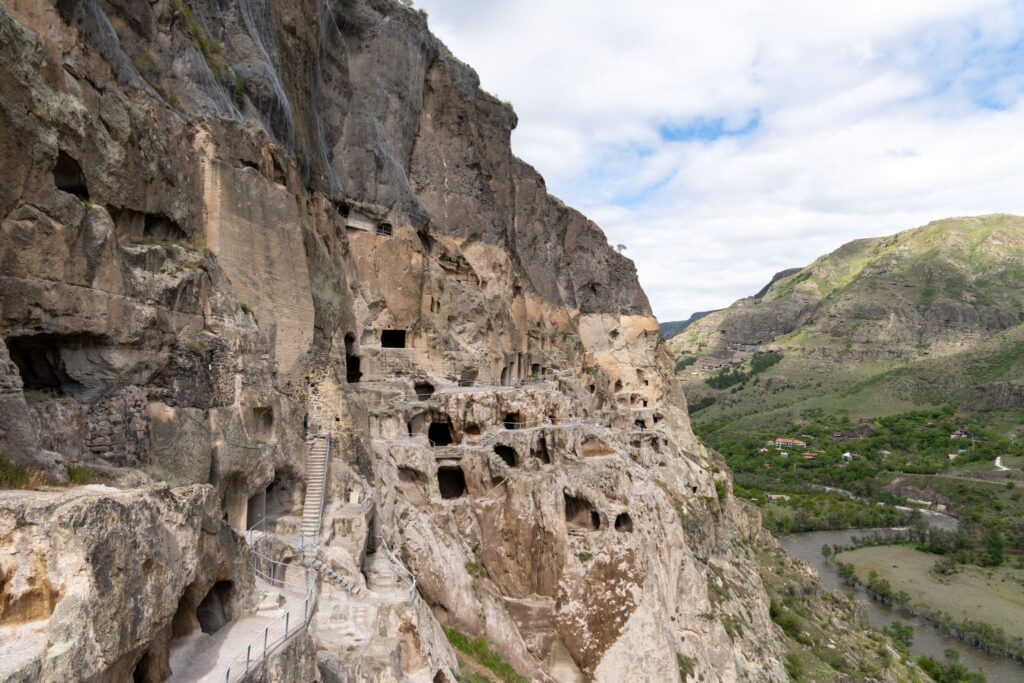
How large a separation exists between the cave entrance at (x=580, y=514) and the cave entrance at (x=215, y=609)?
17.5 metres

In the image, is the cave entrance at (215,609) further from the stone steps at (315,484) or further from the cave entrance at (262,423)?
the cave entrance at (262,423)

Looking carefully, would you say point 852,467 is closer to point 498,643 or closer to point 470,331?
point 470,331

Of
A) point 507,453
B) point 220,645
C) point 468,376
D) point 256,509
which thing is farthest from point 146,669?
point 468,376

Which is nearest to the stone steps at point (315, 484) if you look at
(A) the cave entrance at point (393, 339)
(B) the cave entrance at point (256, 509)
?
(B) the cave entrance at point (256, 509)

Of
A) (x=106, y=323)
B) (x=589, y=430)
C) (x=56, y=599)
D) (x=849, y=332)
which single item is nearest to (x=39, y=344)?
(x=106, y=323)

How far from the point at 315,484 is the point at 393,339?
1378 cm

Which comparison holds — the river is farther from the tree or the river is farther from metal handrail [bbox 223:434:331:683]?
metal handrail [bbox 223:434:331:683]

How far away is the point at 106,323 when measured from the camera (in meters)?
13.1

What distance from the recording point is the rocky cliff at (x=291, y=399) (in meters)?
9.15

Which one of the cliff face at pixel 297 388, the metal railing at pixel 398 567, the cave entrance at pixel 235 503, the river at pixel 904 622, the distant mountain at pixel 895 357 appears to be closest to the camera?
the cliff face at pixel 297 388

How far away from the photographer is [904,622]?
5944 cm

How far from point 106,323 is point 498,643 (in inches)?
619

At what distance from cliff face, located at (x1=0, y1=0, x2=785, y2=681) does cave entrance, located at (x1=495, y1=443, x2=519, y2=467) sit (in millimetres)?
167

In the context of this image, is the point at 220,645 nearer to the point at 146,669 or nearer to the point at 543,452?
the point at 146,669
